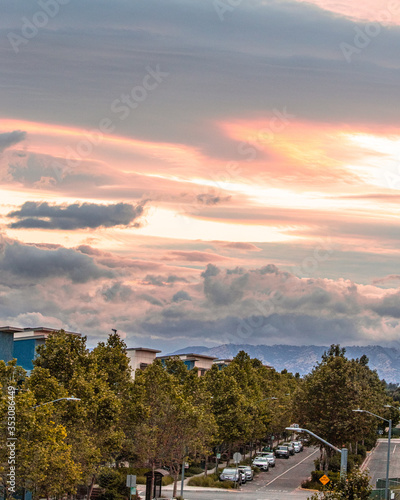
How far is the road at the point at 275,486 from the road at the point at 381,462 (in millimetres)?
8031

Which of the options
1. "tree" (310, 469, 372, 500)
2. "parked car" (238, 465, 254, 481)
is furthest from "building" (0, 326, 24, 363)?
"tree" (310, 469, 372, 500)

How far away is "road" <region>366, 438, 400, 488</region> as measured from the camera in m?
94.8

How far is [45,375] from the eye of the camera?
50094mm

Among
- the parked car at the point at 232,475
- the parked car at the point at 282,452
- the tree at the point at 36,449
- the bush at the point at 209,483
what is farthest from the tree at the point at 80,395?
the parked car at the point at 282,452

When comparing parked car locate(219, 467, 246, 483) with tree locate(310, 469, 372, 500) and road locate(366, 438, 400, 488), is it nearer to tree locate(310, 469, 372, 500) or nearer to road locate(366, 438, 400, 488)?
road locate(366, 438, 400, 488)

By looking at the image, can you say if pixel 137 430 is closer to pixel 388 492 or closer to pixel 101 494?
pixel 101 494

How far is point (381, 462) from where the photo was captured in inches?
4289

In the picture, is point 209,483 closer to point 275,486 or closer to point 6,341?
point 275,486

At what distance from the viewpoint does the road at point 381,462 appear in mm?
94750

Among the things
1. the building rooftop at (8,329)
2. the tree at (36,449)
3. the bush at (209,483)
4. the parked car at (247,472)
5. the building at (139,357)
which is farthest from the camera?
the building at (139,357)

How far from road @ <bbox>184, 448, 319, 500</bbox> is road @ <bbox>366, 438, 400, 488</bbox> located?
803 centimetres

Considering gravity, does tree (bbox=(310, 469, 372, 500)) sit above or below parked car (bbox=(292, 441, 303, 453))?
above

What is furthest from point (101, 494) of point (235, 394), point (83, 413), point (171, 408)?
point (235, 394)

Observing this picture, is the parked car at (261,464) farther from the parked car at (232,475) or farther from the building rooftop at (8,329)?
the building rooftop at (8,329)
